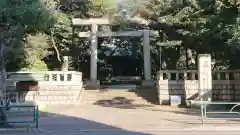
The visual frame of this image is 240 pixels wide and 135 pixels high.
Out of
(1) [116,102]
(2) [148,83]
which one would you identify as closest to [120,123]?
(1) [116,102]

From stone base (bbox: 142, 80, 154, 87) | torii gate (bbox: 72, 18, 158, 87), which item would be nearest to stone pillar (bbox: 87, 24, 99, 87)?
torii gate (bbox: 72, 18, 158, 87)

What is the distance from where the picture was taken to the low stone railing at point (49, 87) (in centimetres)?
2134

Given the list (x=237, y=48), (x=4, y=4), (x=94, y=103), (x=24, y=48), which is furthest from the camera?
(x=24, y=48)

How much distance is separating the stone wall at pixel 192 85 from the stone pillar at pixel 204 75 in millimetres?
561

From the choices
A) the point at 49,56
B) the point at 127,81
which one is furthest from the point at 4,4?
the point at 127,81

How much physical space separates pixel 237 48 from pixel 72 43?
13.1m

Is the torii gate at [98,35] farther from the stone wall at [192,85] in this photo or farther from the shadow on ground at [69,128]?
the shadow on ground at [69,128]

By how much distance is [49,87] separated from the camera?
21.8 metres

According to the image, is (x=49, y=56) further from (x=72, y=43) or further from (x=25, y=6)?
(x=25, y=6)

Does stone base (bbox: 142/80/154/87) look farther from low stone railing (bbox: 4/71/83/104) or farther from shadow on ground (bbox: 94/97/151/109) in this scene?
low stone railing (bbox: 4/71/83/104)

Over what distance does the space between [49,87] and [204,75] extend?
8004 millimetres

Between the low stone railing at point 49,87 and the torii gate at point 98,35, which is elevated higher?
the torii gate at point 98,35

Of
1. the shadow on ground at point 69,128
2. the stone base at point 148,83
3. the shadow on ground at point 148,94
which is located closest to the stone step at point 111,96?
the shadow on ground at point 148,94

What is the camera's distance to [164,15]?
2378 cm
